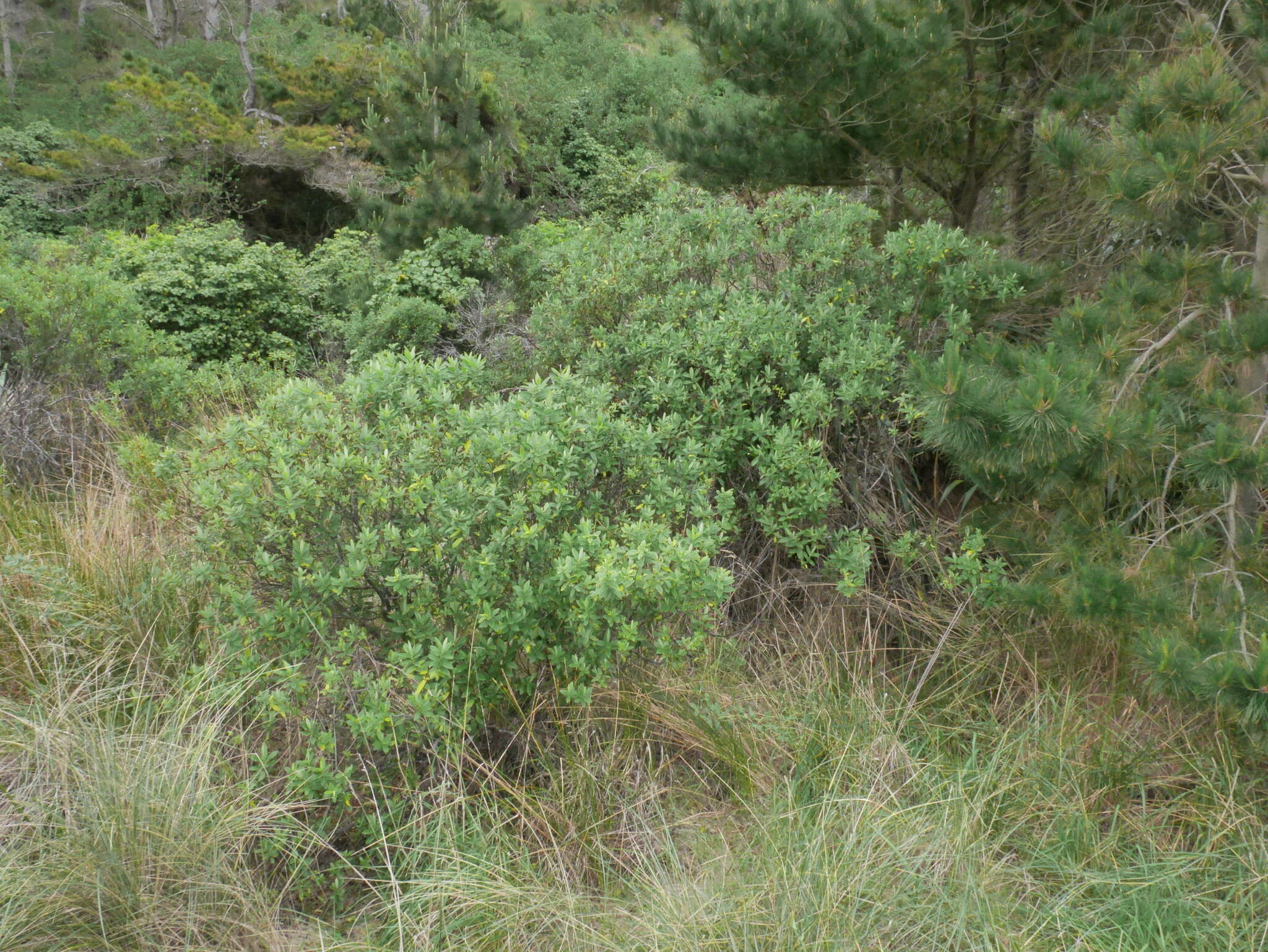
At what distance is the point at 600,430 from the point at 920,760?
149 cm

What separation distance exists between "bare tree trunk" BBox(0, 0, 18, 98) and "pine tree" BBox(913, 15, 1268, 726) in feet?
71.9

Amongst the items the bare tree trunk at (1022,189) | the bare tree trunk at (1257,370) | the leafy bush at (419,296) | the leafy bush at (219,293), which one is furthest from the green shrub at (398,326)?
the bare tree trunk at (1257,370)

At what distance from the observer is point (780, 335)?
4184 millimetres

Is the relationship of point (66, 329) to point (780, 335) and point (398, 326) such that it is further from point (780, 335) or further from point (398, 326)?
point (780, 335)

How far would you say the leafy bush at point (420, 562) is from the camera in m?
2.57

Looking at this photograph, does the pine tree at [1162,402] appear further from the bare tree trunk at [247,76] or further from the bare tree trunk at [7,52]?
the bare tree trunk at [7,52]

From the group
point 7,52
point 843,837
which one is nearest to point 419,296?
point 843,837

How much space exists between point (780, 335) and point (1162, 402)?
1.69m

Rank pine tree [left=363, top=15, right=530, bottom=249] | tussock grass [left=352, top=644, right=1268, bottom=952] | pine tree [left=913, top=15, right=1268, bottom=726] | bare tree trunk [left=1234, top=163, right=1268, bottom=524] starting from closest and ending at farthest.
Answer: tussock grass [left=352, top=644, right=1268, bottom=952]
pine tree [left=913, top=15, right=1268, bottom=726]
bare tree trunk [left=1234, top=163, right=1268, bottom=524]
pine tree [left=363, top=15, right=530, bottom=249]

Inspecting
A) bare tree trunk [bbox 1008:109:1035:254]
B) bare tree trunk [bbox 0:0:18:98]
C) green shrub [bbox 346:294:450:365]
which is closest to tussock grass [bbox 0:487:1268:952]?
bare tree trunk [bbox 1008:109:1035:254]

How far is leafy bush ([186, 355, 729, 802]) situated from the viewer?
257 cm

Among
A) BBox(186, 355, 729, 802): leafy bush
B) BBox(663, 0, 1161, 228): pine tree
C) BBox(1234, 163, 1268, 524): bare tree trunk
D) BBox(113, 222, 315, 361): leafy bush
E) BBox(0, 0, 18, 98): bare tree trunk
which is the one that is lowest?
BBox(113, 222, 315, 361): leafy bush

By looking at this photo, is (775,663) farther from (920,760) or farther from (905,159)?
(905,159)

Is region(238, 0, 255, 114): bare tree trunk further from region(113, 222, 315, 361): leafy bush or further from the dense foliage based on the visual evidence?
the dense foliage
